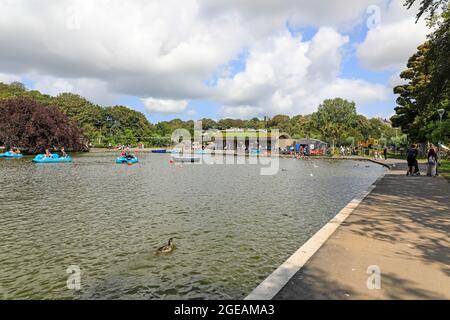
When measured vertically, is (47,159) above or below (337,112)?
below

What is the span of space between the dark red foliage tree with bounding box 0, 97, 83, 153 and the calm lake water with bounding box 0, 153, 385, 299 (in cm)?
4876

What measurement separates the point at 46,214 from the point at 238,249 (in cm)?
828

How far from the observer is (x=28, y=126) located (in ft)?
193

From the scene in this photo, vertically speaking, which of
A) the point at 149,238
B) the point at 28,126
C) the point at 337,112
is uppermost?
the point at 337,112

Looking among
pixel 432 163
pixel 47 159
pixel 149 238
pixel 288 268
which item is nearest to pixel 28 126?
pixel 47 159

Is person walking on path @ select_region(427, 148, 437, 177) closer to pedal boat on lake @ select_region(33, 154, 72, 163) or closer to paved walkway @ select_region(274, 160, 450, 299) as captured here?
paved walkway @ select_region(274, 160, 450, 299)

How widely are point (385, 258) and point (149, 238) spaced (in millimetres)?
6225

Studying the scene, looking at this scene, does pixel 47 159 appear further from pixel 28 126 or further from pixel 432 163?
pixel 432 163

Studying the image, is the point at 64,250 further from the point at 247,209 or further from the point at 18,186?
the point at 18,186

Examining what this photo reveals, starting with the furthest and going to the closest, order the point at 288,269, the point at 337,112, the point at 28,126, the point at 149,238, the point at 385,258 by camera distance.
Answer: the point at 337,112 → the point at 28,126 → the point at 149,238 → the point at 385,258 → the point at 288,269

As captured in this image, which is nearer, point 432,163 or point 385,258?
point 385,258

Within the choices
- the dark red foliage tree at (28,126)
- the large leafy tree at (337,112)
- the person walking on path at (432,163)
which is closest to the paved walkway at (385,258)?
the person walking on path at (432,163)

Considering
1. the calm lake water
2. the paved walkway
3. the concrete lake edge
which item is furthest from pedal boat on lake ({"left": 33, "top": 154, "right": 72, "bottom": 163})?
the concrete lake edge

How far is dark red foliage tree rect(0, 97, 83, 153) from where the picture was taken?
57.9 m
